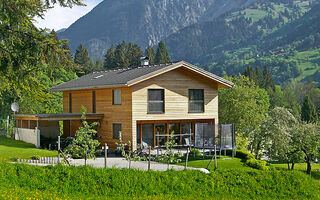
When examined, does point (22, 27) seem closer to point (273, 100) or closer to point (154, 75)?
point (154, 75)

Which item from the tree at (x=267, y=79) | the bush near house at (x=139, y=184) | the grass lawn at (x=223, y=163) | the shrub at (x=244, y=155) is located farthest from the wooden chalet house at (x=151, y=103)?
the tree at (x=267, y=79)

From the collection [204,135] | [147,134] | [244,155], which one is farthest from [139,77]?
[244,155]

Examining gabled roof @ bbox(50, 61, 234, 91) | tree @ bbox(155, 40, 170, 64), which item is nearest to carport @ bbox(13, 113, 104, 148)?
gabled roof @ bbox(50, 61, 234, 91)

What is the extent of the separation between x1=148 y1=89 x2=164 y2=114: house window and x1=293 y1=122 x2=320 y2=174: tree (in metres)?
9.26

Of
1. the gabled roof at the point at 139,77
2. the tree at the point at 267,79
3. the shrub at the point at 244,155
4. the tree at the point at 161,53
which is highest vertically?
the tree at the point at 161,53

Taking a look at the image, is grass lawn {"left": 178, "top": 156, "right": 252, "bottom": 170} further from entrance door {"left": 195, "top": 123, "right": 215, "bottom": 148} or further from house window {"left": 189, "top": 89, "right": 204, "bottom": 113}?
house window {"left": 189, "top": 89, "right": 204, "bottom": 113}

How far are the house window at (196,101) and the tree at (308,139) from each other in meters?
7.13

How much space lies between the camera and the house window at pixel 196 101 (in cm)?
3266

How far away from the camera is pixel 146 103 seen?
30.5m

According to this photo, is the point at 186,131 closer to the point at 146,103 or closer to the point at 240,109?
the point at 146,103

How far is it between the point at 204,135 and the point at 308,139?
6870 millimetres

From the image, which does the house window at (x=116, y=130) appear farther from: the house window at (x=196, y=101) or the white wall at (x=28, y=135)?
the house window at (x=196, y=101)

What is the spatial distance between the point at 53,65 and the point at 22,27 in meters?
2.15

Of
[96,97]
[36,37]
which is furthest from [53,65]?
[96,97]
